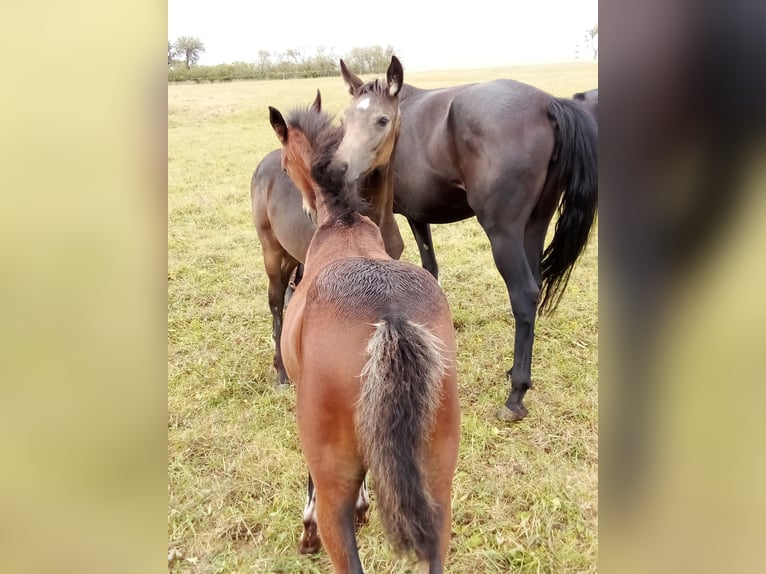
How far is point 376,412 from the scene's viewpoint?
1.30 metres

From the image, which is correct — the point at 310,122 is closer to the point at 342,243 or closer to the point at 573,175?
the point at 342,243

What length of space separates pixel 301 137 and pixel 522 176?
1.44 m

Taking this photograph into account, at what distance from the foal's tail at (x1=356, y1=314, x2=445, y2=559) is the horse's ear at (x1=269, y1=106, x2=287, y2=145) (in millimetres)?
1485

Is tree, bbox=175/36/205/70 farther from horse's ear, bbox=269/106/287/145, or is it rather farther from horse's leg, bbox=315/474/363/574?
horse's leg, bbox=315/474/363/574

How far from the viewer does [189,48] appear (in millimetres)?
1902

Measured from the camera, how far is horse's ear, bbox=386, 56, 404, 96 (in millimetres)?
2957

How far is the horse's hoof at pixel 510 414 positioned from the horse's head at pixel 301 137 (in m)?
1.65

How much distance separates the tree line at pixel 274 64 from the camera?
6.16 feet

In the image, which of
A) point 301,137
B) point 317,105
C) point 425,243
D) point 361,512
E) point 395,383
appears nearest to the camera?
point 395,383
